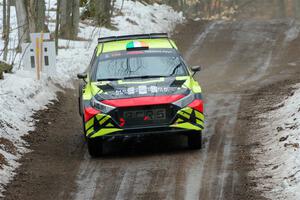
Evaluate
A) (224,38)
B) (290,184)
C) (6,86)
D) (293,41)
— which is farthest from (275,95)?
(224,38)

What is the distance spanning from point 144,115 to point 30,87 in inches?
235

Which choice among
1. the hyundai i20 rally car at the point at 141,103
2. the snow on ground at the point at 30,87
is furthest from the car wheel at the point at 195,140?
the snow on ground at the point at 30,87

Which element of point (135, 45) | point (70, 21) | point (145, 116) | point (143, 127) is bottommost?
point (70, 21)

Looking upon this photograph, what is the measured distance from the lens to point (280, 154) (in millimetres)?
10438

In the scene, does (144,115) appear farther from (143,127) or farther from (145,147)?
(145,147)

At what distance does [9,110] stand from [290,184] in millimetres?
6856

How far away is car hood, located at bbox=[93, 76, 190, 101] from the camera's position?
11.0 meters

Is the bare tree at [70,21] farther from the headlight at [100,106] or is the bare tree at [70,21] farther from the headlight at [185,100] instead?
the headlight at [185,100]

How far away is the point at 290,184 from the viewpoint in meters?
8.91

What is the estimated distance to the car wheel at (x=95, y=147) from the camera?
11.2 meters

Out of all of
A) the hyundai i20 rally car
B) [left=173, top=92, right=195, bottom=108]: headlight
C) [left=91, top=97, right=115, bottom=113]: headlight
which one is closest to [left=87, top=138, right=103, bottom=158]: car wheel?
the hyundai i20 rally car

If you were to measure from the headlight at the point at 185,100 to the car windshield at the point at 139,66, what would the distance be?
0.84 metres

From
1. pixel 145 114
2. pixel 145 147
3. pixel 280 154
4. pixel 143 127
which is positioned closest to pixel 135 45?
pixel 145 147

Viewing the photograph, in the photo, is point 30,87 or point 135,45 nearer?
point 135,45
